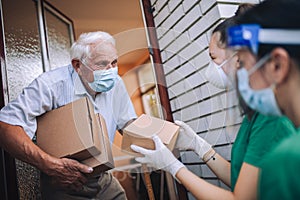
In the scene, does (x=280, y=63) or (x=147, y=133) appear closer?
(x=280, y=63)

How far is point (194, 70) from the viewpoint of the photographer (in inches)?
68.6

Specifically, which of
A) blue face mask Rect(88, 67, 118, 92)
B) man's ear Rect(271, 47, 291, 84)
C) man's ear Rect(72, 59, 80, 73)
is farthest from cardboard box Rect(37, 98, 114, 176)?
man's ear Rect(271, 47, 291, 84)

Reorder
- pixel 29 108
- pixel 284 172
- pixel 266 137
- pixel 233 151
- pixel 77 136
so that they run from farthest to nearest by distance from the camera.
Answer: pixel 29 108 → pixel 77 136 → pixel 233 151 → pixel 266 137 → pixel 284 172

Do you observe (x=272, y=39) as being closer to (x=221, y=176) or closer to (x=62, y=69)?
(x=221, y=176)

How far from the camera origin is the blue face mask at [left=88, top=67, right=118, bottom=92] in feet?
5.14

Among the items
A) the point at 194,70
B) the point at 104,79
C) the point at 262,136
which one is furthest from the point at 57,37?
the point at 262,136

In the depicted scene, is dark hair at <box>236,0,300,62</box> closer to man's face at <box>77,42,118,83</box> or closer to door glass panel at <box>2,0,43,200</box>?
man's face at <box>77,42,118,83</box>

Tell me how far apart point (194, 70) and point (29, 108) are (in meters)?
0.91

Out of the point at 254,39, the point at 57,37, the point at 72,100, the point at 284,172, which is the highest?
the point at 57,37

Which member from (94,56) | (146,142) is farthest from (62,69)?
(146,142)

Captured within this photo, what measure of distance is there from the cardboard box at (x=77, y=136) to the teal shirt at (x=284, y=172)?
80cm

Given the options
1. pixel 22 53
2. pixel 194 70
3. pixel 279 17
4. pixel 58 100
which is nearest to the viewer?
pixel 279 17

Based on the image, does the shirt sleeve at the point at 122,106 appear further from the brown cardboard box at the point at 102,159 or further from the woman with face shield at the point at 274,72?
the woman with face shield at the point at 274,72

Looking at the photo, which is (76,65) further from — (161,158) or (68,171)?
(161,158)
